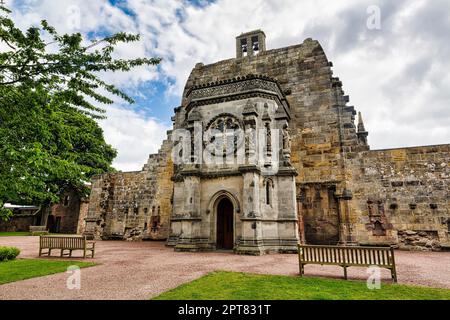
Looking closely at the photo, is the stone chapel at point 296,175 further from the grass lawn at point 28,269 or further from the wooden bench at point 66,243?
the grass lawn at point 28,269

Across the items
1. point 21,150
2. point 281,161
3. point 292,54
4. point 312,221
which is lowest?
point 312,221

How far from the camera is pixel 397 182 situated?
570 inches

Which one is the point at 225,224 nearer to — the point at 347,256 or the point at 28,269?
the point at 347,256

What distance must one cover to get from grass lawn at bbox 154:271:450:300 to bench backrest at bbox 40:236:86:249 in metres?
6.04

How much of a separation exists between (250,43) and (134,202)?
1444cm

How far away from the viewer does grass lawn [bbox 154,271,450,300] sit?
5.13 m

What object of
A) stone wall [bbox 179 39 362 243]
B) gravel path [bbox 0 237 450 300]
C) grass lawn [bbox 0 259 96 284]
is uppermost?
stone wall [bbox 179 39 362 243]

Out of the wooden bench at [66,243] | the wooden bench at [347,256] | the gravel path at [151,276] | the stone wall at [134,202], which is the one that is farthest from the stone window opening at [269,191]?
the stone wall at [134,202]

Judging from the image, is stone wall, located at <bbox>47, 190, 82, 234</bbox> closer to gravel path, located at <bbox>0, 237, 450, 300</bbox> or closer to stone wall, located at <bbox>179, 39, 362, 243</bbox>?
stone wall, located at <bbox>179, 39, 362, 243</bbox>

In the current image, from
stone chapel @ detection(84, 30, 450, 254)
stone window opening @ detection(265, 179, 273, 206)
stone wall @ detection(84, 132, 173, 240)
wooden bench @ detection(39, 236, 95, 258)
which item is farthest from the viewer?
stone wall @ detection(84, 132, 173, 240)

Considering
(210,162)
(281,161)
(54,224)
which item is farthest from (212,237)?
(54,224)

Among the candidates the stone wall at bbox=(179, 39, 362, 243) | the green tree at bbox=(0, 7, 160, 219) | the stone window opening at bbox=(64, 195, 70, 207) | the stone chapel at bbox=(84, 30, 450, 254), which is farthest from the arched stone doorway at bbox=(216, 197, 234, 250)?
the stone window opening at bbox=(64, 195, 70, 207)
